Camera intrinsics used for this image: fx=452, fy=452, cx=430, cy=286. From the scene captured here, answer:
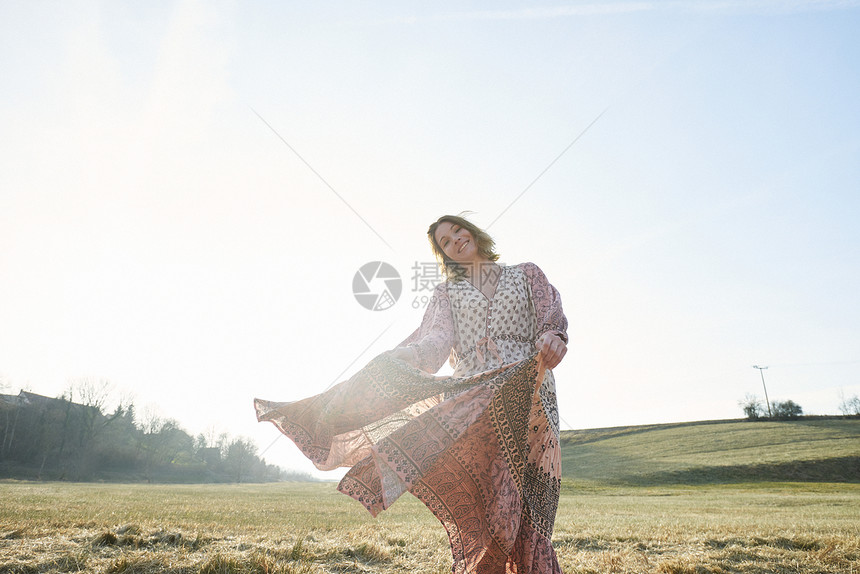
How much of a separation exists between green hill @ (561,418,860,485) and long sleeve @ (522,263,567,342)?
35558 millimetres

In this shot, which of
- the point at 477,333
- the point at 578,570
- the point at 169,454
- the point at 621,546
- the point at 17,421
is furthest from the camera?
the point at 169,454

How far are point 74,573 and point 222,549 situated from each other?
991 mm

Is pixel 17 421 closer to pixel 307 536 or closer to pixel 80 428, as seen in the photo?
pixel 80 428

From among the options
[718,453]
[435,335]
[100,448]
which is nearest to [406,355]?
[435,335]

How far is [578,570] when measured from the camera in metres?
3.66

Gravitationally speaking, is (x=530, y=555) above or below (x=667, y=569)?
above

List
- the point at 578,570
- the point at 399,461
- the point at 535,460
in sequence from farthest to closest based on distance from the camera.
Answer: the point at 578,570 < the point at 535,460 < the point at 399,461

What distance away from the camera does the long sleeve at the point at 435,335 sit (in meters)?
3.21

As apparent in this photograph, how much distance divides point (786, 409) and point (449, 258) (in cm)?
8477

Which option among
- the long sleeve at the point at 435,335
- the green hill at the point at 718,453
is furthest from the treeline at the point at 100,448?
the long sleeve at the point at 435,335

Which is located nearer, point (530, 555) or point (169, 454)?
point (530, 555)

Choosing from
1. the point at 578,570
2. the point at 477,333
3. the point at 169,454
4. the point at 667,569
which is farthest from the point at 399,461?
the point at 169,454

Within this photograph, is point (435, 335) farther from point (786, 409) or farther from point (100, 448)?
point (786, 409)

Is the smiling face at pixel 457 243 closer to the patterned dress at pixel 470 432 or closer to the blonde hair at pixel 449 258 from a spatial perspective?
the blonde hair at pixel 449 258
